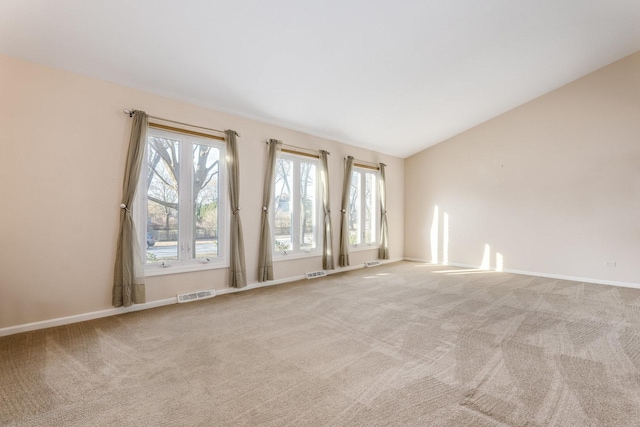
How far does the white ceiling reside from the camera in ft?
9.37

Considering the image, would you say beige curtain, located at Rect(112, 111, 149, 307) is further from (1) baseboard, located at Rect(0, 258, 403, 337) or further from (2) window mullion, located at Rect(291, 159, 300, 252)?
(2) window mullion, located at Rect(291, 159, 300, 252)

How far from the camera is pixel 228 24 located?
120 inches

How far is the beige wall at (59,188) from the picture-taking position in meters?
2.97

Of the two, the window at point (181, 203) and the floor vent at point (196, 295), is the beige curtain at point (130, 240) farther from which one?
the floor vent at point (196, 295)

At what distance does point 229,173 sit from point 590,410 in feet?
14.4

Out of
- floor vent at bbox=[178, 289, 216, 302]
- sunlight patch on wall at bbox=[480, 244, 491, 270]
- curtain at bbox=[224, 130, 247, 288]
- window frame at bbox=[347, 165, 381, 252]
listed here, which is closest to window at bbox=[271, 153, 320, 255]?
curtain at bbox=[224, 130, 247, 288]

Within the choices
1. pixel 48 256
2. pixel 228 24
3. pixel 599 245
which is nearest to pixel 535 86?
pixel 599 245

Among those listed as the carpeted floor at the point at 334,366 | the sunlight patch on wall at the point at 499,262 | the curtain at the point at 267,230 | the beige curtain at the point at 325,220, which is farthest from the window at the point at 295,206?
the sunlight patch on wall at the point at 499,262

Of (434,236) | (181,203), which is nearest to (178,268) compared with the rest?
(181,203)

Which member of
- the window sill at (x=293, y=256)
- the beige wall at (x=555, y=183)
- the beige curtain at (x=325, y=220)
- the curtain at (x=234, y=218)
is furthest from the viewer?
the beige curtain at (x=325, y=220)

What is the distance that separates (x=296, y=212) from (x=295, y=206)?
11cm

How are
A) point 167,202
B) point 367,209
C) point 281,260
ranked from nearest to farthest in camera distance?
point 167,202, point 281,260, point 367,209

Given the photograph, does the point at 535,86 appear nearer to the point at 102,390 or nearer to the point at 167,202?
the point at 167,202

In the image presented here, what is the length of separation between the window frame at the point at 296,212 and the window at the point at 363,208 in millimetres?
1021
